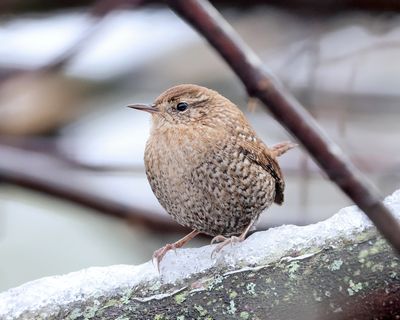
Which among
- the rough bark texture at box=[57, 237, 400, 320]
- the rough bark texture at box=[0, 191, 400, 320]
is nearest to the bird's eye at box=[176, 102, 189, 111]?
the rough bark texture at box=[0, 191, 400, 320]

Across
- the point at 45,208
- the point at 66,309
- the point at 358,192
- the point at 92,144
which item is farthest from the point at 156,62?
the point at 358,192

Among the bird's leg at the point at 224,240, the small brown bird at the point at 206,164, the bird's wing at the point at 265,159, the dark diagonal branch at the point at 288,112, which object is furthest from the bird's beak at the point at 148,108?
the dark diagonal branch at the point at 288,112

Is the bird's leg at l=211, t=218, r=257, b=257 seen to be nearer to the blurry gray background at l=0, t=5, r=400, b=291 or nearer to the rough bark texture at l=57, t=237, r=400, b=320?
the rough bark texture at l=57, t=237, r=400, b=320

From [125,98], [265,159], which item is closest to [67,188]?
[265,159]

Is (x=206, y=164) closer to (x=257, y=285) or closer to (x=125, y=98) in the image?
(x=257, y=285)

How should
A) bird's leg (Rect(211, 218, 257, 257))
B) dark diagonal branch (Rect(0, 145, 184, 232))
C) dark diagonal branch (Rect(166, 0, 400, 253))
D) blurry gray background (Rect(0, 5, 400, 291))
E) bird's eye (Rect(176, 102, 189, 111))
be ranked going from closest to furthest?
dark diagonal branch (Rect(166, 0, 400, 253)) < bird's leg (Rect(211, 218, 257, 257)) < bird's eye (Rect(176, 102, 189, 111)) < dark diagonal branch (Rect(0, 145, 184, 232)) < blurry gray background (Rect(0, 5, 400, 291))

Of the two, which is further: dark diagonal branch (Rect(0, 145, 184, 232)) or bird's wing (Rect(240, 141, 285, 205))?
dark diagonal branch (Rect(0, 145, 184, 232))
